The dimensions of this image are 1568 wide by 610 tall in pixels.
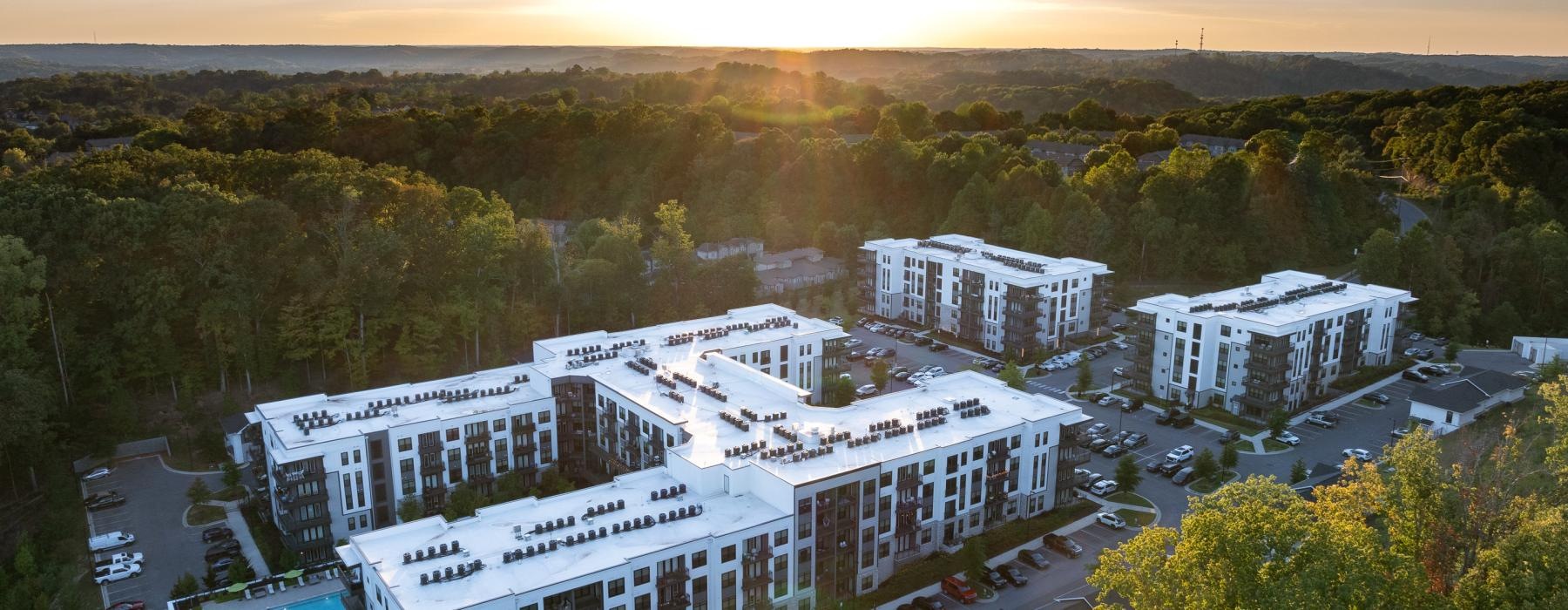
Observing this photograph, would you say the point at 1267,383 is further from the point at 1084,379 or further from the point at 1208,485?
the point at 1208,485

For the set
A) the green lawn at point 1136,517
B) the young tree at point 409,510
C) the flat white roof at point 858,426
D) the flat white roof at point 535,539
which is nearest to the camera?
the flat white roof at point 535,539

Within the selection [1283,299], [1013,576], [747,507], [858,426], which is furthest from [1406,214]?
[747,507]

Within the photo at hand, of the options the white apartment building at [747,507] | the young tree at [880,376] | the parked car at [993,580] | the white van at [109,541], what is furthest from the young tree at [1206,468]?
the white van at [109,541]

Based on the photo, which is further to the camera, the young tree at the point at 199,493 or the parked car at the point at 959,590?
the young tree at the point at 199,493

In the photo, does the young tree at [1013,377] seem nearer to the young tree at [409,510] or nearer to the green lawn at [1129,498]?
the green lawn at [1129,498]

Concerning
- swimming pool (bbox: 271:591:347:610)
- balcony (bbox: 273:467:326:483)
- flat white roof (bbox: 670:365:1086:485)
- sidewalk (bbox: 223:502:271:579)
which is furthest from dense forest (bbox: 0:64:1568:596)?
flat white roof (bbox: 670:365:1086:485)

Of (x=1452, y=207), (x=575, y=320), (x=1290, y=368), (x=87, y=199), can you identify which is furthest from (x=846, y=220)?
(x=87, y=199)
